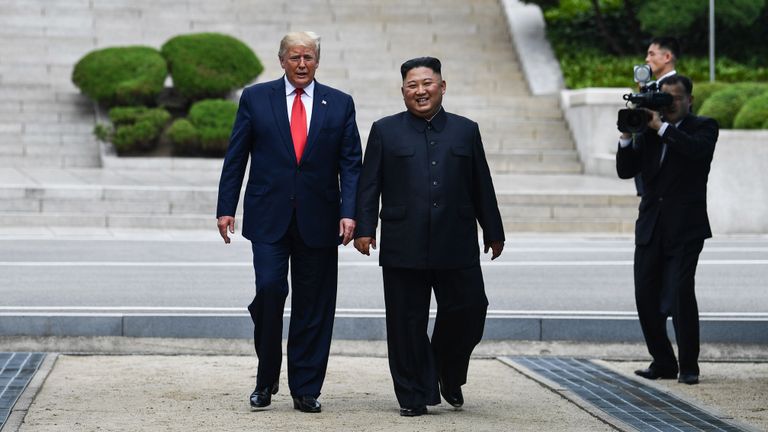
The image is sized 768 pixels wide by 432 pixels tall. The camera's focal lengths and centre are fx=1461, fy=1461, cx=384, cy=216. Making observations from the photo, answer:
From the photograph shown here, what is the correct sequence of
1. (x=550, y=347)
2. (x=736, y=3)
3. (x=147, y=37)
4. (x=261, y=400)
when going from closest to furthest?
(x=261, y=400)
(x=550, y=347)
(x=736, y=3)
(x=147, y=37)

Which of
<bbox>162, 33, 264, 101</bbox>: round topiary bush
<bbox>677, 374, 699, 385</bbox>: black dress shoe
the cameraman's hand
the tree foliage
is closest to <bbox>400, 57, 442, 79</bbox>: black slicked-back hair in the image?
the cameraman's hand

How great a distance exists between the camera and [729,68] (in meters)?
27.3

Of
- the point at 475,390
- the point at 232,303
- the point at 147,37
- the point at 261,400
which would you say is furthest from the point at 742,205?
the point at 147,37

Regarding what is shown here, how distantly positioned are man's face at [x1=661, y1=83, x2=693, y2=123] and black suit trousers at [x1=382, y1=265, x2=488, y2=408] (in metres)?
1.88

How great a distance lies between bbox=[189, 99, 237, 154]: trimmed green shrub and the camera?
2191 centimetres

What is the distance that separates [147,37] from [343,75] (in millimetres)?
4658

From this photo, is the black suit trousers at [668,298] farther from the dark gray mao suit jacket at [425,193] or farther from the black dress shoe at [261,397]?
the black dress shoe at [261,397]

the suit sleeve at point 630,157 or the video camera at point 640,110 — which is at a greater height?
the video camera at point 640,110

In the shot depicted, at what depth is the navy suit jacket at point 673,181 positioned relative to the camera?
837 centimetres

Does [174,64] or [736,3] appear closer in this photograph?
[174,64]

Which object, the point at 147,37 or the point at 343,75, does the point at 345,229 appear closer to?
the point at 343,75

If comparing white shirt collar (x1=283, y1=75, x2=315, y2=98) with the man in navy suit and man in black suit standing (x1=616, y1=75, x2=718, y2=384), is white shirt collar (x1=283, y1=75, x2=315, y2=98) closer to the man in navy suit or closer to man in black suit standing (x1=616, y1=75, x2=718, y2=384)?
the man in navy suit

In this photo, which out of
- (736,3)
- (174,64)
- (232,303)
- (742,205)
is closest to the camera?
(232,303)

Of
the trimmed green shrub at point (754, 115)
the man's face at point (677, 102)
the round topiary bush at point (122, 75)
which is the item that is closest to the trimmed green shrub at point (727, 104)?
the trimmed green shrub at point (754, 115)
